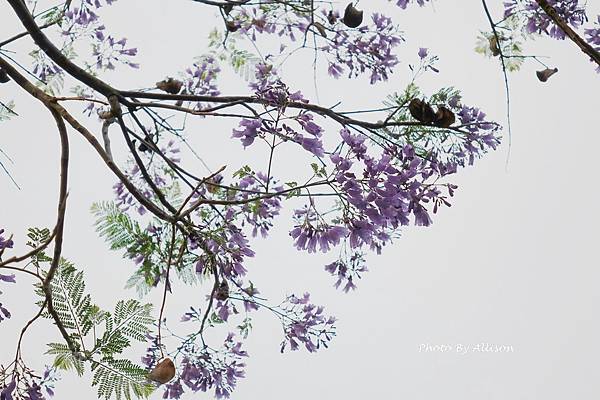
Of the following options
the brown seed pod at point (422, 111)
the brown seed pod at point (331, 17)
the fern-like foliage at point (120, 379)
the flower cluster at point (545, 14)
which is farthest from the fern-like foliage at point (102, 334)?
the flower cluster at point (545, 14)

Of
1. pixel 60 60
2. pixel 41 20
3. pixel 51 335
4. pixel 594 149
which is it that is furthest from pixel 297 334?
pixel 594 149

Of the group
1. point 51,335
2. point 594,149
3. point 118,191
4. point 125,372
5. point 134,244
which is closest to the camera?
point 125,372

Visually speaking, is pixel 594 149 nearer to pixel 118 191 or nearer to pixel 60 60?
pixel 118 191

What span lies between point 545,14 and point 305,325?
40cm

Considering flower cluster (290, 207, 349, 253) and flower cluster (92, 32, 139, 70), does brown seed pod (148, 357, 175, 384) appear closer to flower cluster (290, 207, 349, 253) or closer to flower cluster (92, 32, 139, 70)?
flower cluster (290, 207, 349, 253)

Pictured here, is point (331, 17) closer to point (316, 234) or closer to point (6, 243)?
point (316, 234)

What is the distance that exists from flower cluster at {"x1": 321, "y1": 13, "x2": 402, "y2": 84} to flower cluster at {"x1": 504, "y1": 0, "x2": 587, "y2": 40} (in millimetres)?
133

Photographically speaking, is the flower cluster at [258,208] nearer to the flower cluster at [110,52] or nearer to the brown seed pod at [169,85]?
the brown seed pod at [169,85]

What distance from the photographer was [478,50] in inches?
32.0

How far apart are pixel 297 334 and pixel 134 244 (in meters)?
0.18

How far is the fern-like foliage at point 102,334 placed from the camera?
45 cm

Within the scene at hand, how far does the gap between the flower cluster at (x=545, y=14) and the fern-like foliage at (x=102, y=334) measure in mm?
481

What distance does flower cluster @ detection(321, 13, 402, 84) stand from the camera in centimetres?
75

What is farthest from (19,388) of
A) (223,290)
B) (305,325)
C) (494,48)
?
(494,48)
